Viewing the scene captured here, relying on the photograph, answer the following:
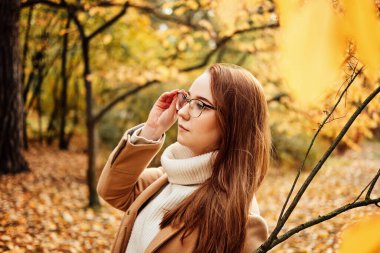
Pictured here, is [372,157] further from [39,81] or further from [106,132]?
[39,81]

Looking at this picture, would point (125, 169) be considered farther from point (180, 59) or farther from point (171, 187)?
point (180, 59)

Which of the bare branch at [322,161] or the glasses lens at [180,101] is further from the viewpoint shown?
the glasses lens at [180,101]

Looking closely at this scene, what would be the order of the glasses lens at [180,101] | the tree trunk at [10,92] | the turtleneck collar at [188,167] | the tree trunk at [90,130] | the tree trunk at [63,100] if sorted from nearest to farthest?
the turtleneck collar at [188,167] → the glasses lens at [180,101] → the tree trunk at [10,92] → the tree trunk at [90,130] → the tree trunk at [63,100]

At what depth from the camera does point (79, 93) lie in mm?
13672

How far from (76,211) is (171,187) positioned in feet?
14.6

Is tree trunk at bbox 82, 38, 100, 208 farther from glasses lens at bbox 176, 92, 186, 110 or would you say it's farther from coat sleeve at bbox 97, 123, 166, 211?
glasses lens at bbox 176, 92, 186, 110

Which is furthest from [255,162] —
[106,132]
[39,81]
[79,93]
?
[79,93]

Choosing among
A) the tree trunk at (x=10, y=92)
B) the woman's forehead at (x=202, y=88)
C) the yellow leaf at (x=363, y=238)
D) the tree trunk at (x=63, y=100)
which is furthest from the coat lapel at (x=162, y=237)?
the tree trunk at (x=63, y=100)

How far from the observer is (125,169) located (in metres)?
1.68

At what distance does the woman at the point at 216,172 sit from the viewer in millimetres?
1356

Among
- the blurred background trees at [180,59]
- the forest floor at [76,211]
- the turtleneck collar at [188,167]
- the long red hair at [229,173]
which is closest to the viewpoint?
the blurred background trees at [180,59]

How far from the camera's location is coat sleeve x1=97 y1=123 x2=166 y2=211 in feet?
5.35

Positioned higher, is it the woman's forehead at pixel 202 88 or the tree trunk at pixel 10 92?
the woman's forehead at pixel 202 88

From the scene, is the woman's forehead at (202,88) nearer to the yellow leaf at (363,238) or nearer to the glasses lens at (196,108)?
the glasses lens at (196,108)
